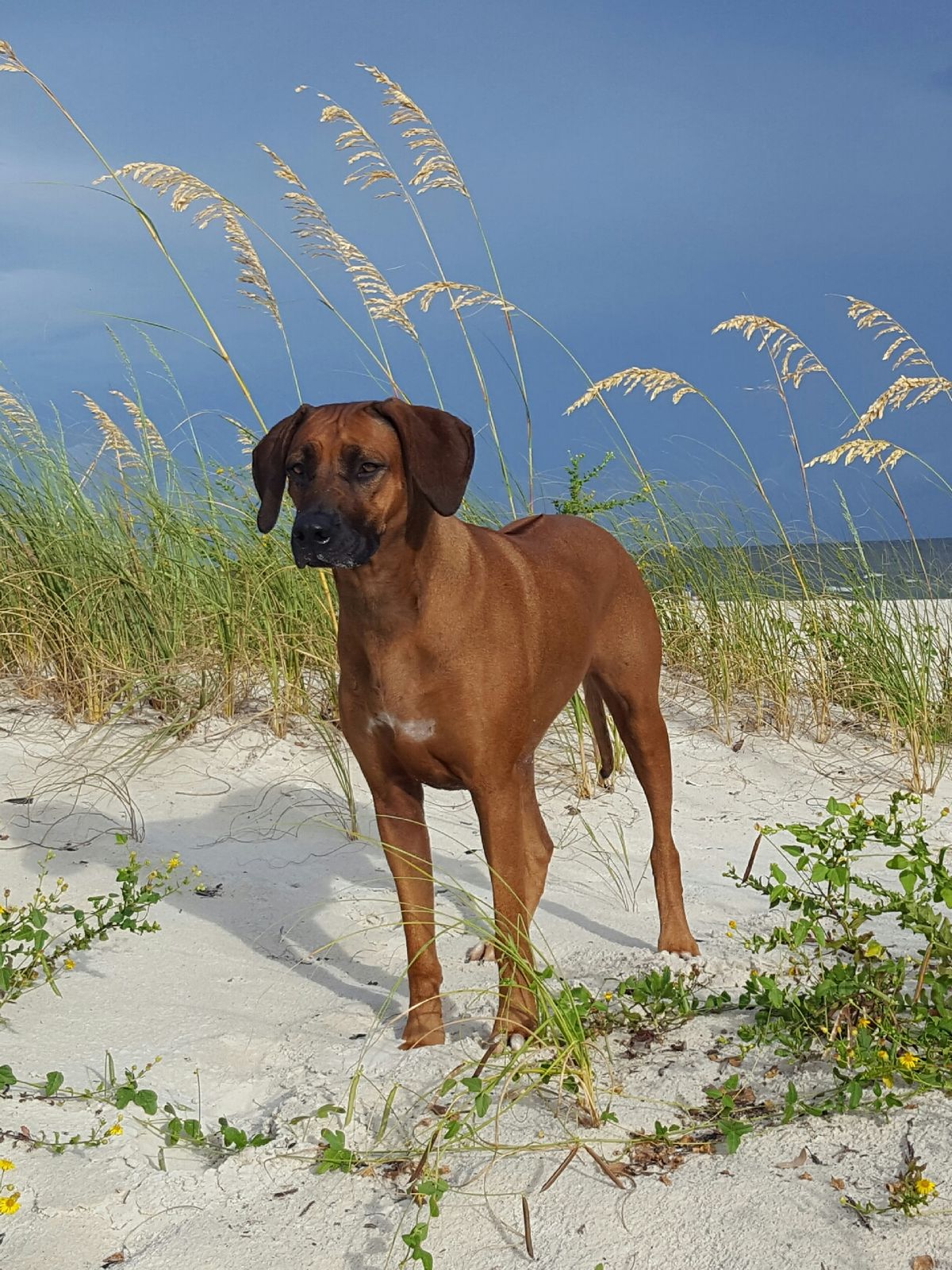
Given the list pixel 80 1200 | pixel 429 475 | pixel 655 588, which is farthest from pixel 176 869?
pixel 655 588

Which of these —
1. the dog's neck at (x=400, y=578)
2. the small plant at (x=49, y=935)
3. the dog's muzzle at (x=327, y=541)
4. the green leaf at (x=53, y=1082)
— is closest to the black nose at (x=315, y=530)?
the dog's muzzle at (x=327, y=541)

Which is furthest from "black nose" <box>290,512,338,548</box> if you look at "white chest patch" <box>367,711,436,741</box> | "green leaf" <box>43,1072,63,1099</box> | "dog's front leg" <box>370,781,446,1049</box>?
"green leaf" <box>43,1072,63,1099</box>

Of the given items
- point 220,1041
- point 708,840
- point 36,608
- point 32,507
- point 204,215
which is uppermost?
point 204,215

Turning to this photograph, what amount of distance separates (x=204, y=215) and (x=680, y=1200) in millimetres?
5233

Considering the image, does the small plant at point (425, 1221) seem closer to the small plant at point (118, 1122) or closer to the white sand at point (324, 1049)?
the white sand at point (324, 1049)

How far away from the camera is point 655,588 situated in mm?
7941

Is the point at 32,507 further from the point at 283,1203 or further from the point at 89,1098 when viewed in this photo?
the point at 283,1203

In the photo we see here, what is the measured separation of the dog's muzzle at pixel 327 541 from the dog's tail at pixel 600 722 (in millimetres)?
1541

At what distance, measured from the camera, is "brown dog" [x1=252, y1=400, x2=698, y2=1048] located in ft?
10.3

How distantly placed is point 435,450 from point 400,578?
361 mm

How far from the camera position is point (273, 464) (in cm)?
343

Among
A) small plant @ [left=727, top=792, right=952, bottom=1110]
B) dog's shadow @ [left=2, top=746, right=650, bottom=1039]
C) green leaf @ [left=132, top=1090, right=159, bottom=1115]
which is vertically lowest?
dog's shadow @ [left=2, top=746, right=650, bottom=1039]

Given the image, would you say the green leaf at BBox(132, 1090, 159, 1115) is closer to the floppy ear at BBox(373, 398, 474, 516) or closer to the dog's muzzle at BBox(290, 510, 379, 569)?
the dog's muzzle at BBox(290, 510, 379, 569)

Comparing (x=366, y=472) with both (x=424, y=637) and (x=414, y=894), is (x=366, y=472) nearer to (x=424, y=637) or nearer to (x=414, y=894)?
(x=424, y=637)
